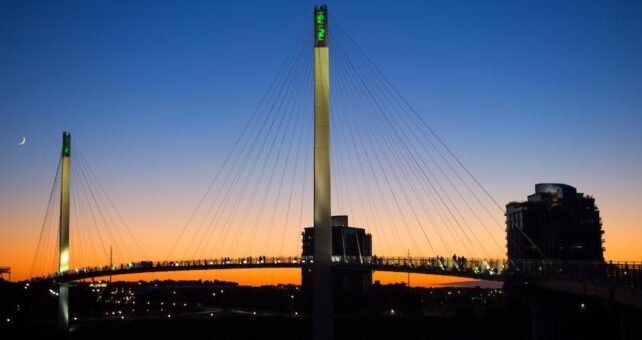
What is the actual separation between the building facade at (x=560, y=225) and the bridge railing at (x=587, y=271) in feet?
278

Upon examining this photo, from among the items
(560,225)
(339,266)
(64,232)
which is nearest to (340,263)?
(339,266)

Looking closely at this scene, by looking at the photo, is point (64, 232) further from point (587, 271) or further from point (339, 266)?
point (587, 271)

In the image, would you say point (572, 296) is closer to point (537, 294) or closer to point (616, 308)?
point (537, 294)

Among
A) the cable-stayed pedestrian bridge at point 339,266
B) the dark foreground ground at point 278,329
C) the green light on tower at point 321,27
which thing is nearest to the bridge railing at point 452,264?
the cable-stayed pedestrian bridge at point 339,266

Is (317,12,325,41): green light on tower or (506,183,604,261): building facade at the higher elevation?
(317,12,325,41): green light on tower

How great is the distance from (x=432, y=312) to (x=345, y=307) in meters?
18.7

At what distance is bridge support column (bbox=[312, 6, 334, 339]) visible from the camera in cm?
4397

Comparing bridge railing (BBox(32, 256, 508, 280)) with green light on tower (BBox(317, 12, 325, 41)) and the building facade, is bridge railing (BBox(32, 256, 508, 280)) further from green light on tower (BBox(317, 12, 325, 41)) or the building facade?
the building facade

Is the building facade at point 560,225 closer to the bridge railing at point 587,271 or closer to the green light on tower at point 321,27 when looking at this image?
the green light on tower at point 321,27

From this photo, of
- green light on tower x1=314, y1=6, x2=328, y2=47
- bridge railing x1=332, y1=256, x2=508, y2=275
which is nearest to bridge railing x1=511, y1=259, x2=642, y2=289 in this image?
bridge railing x1=332, y1=256, x2=508, y2=275

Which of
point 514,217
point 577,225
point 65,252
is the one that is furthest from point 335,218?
point 65,252

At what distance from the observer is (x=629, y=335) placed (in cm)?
3353

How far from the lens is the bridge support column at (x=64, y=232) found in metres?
76.2

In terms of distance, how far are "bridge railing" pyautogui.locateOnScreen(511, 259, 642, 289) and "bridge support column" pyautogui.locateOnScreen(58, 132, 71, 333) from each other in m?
50.9
